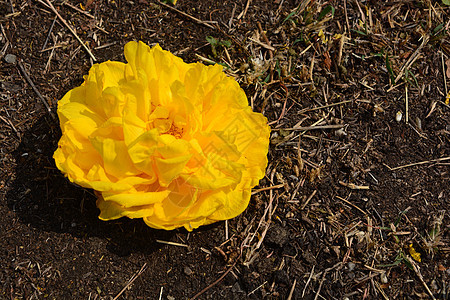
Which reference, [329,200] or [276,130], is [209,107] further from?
[329,200]

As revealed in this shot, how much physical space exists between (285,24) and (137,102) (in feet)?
4.85

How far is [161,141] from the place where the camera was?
2.09 metres

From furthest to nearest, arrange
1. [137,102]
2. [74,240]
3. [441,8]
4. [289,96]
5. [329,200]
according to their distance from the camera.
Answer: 1. [441,8]
2. [289,96]
3. [329,200]
4. [74,240]
5. [137,102]

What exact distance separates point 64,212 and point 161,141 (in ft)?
3.19

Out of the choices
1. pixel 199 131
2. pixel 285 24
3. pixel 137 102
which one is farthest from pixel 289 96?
pixel 137 102

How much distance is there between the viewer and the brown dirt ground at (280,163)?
2.63 meters

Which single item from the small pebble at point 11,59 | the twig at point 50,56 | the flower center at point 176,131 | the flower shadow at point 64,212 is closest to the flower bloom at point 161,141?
the flower center at point 176,131

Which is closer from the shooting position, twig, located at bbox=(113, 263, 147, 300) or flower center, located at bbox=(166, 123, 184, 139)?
flower center, located at bbox=(166, 123, 184, 139)

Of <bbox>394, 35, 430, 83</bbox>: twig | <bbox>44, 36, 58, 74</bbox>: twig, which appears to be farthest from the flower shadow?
<bbox>394, 35, 430, 83</bbox>: twig

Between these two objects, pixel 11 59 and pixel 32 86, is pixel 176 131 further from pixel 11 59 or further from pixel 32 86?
pixel 11 59

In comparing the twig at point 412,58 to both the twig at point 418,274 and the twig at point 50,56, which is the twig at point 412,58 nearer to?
the twig at point 418,274

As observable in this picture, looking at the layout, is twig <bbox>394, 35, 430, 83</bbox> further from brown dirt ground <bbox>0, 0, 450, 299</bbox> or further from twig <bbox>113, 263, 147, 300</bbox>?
twig <bbox>113, 263, 147, 300</bbox>

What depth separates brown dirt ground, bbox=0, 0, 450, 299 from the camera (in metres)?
2.63

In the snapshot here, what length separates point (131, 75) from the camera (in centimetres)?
225
